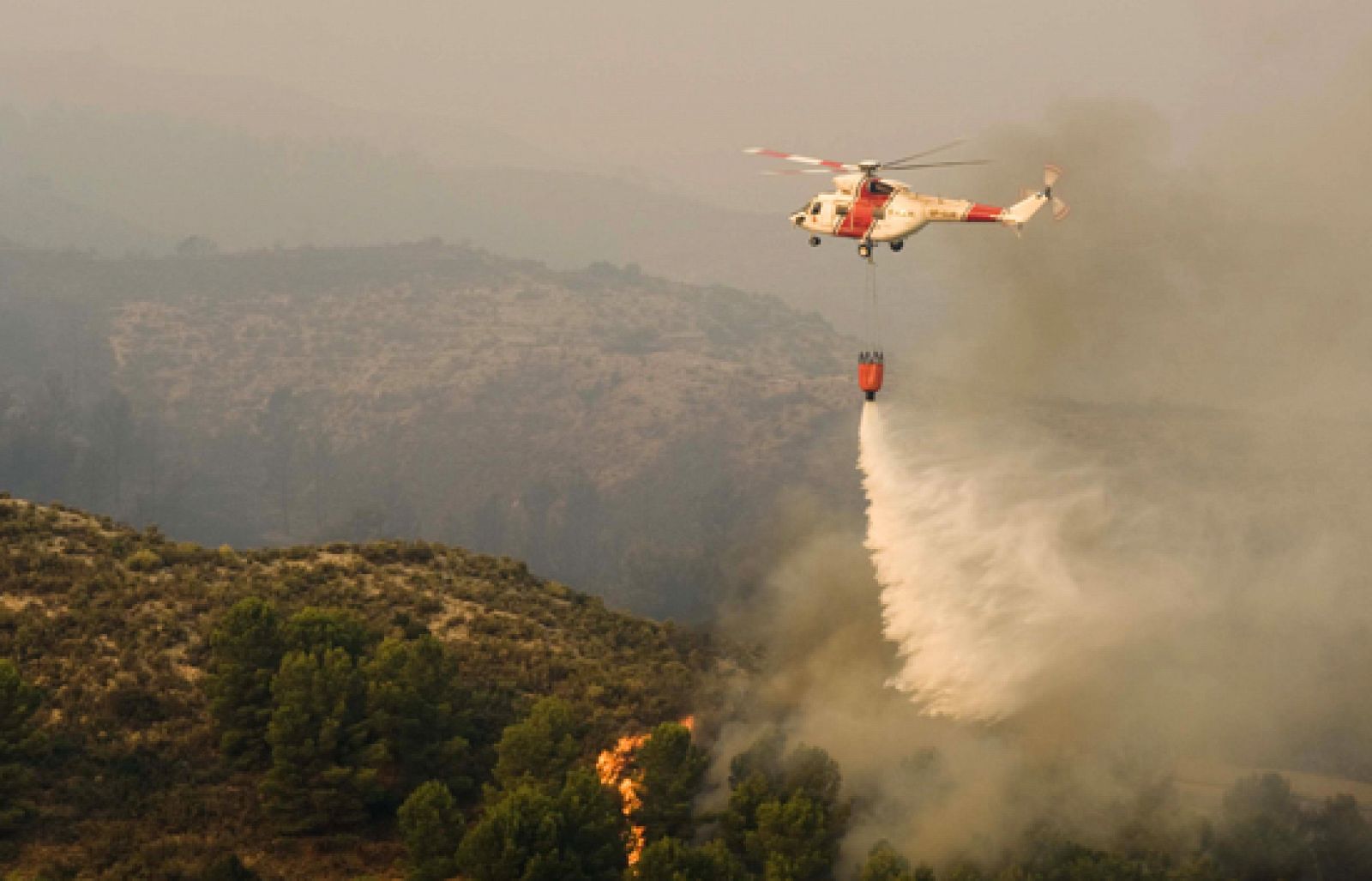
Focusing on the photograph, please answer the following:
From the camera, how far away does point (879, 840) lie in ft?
161

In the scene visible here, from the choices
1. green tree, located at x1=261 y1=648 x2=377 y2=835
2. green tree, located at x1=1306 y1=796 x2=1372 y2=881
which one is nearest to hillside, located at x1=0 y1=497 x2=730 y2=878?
green tree, located at x1=261 y1=648 x2=377 y2=835

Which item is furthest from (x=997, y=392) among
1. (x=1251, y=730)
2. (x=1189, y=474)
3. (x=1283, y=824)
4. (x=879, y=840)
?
(x=879, y=840)

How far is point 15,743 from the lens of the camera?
51.9m

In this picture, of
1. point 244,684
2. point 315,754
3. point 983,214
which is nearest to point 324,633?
point 244,684

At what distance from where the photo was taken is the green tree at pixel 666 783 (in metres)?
51.6

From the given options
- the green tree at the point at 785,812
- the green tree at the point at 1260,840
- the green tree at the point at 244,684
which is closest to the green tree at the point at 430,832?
the green tree at the point at 785,812

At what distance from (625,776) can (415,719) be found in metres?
9.24

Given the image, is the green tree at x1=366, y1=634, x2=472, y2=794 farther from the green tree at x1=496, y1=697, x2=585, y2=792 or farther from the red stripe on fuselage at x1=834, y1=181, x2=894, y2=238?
the red stripe on fuselage at x1=834, y1=181, x2=894, y2=238

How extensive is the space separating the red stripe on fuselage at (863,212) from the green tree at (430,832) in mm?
33944

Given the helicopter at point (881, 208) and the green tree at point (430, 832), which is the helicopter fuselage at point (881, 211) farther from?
the green tree at point (430, 832)

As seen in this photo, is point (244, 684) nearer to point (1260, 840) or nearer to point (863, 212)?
point (863, 212)

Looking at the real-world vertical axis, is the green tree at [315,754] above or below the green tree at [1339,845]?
above

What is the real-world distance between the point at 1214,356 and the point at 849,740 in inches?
4224

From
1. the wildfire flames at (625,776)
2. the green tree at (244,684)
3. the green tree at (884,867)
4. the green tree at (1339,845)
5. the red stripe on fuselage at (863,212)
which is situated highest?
the red stripe on fuselage at (863,212)
